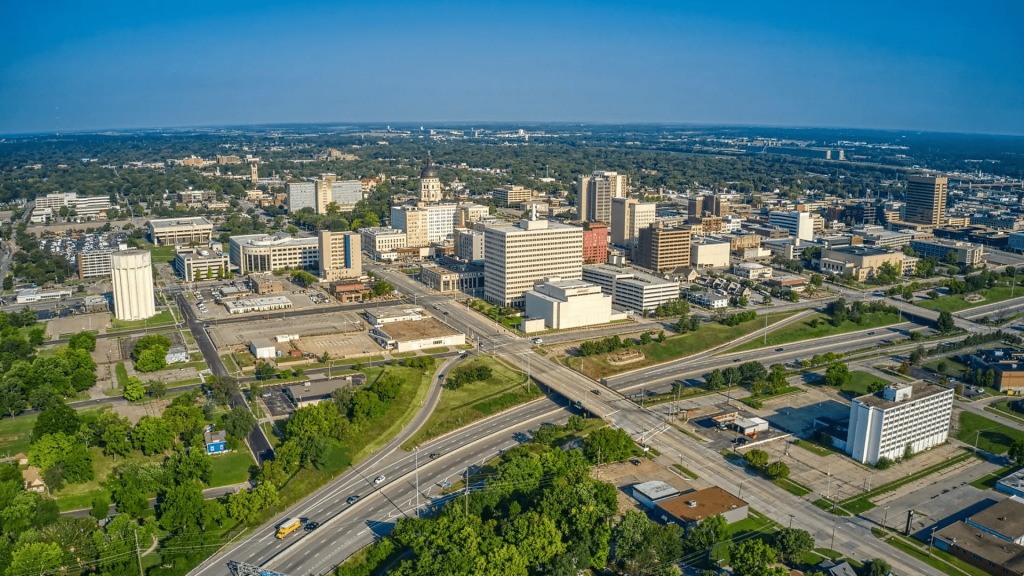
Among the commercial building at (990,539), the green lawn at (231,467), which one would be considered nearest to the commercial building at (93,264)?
the green lawn at (231,467)

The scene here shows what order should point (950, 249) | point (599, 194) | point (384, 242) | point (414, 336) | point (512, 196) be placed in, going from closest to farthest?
point (414, 336) < point (950, 249) < point (384, 242) < point (599, 194) < point (512, 196)

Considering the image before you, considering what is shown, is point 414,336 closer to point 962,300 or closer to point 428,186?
point 962,300

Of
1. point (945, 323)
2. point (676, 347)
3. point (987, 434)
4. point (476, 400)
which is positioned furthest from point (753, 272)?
point (476, 400)

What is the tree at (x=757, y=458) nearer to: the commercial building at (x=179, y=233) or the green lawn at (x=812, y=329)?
the green lawn at (x=812, y=329)

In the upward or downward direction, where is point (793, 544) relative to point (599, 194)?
downward

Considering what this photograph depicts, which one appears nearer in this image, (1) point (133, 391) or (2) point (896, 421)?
(2) point (896, 421)

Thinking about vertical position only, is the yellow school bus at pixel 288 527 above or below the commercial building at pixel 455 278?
below

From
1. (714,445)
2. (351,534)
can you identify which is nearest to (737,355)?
(714,445)
